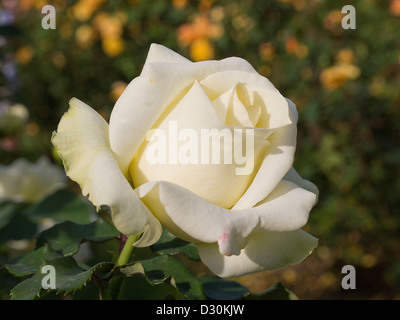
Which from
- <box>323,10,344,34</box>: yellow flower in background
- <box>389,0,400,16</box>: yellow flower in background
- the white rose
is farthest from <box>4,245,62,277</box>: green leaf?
<box>389,0,400,16</box>: yellow flower in background

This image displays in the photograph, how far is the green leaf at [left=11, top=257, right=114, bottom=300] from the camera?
1.70 feet

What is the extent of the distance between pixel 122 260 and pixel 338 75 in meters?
1.79

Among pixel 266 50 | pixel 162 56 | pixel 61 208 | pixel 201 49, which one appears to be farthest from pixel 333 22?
pixel 162 56

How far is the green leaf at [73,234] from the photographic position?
0.69m

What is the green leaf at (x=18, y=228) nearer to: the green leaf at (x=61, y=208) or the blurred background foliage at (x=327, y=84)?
the green leaf at (x=61, y=208)

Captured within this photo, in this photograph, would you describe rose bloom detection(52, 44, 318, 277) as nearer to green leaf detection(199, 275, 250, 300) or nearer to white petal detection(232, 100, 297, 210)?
white petal detection(232, 100, 297, 210)

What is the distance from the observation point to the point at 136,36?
2.81 meters

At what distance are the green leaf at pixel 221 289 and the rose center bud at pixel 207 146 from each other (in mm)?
195

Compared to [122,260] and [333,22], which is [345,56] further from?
[122,260]

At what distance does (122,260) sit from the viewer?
0.61 meters

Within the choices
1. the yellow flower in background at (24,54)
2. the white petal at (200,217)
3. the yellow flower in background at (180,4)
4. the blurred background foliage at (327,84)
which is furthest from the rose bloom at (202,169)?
the yellow flower in background at (24,54)
